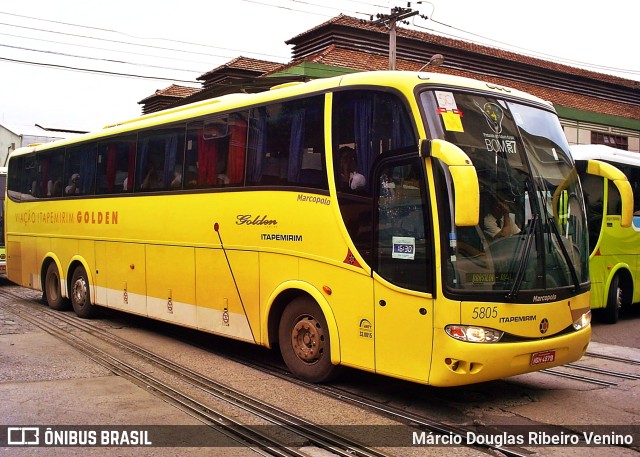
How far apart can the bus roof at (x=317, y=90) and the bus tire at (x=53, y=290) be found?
138 inches

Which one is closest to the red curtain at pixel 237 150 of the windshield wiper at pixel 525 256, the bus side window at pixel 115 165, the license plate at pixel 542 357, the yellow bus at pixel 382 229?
the yellow bus at pixel 382 229

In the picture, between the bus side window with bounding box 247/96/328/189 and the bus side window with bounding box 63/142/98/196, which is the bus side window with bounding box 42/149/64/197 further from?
the bus side window with bounding box 247/96/328/189

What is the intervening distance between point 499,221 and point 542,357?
4.49ft

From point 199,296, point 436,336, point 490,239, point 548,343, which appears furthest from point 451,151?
point 199,296

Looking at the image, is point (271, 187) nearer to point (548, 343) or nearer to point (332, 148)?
point (332, 148)

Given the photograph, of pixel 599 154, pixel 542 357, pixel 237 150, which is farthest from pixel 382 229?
pixel 599 154

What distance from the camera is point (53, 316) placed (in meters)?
13.4

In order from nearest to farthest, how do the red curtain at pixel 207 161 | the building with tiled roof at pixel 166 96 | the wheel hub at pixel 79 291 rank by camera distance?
the red curtain at pixel 207 161, the wheel hub at pixel 79 291, the building with tiled roof at pixel 166 96

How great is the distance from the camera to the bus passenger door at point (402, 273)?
20.6 ft

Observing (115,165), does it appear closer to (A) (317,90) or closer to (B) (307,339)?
(A) (317,90)

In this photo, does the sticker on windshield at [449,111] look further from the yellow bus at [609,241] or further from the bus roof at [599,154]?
the bus roof at [599,154]

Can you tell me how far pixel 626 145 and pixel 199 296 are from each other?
2829cm

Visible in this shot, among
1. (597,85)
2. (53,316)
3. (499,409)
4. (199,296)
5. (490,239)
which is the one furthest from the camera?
(597,85)

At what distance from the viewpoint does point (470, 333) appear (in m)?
6.07
